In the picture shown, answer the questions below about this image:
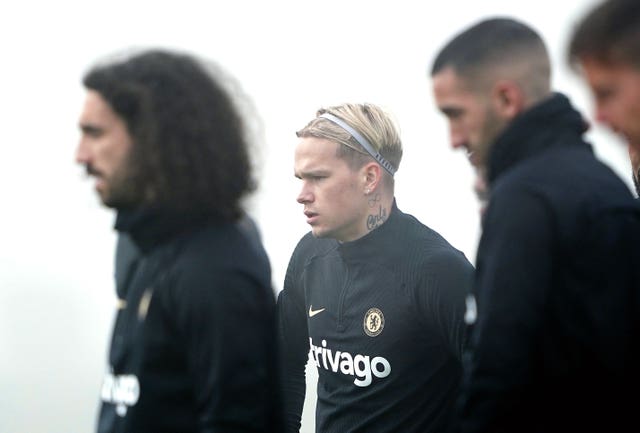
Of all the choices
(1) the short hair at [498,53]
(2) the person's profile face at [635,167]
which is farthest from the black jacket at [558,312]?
(2) the person's profile face at [635,167]

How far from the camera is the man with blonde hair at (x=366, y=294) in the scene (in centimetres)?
439

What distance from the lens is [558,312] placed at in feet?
8.93

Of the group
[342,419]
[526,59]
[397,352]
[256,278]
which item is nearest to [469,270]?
[397,352]

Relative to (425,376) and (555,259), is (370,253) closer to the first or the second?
(425,376)

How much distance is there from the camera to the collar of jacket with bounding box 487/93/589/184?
9.52 ft

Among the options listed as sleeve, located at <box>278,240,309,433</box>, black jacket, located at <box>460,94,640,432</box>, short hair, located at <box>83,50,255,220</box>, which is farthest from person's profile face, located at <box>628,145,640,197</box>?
short hair, located at <box>83,50,255,220</box>

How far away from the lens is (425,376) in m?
4.38

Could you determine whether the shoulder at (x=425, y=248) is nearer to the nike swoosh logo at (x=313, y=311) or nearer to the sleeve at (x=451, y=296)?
the sleeve at (x=451, y=296)

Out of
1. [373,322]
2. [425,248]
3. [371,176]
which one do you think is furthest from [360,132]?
[373,322]

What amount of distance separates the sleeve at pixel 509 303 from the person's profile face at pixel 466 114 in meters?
0.29

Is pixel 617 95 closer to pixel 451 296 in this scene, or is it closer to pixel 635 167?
pixel 451 296

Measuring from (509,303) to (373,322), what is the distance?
1.85 meters

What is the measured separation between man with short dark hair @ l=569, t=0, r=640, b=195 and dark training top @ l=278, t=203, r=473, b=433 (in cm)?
166

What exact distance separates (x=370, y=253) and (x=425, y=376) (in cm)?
62
